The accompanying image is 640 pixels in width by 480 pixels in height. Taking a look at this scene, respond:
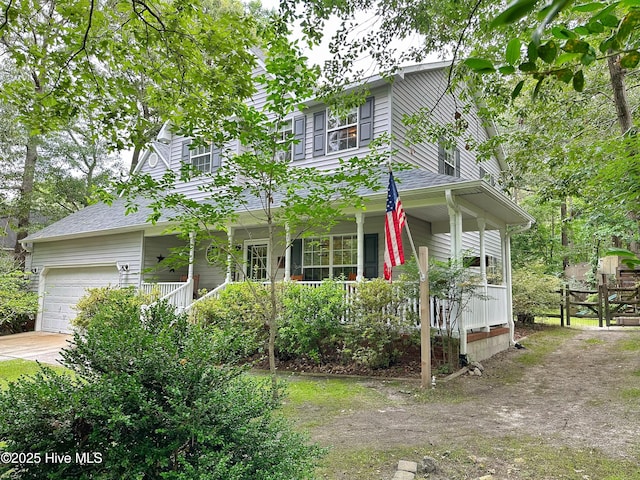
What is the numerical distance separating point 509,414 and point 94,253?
45.4 feet

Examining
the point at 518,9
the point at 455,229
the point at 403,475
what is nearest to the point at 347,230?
the point at 455,229

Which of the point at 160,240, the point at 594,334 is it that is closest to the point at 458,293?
the point at 594,334

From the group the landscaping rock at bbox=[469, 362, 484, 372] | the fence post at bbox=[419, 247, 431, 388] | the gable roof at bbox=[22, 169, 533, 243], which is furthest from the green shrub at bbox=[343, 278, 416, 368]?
the gable roof at bbox=[22, 169, 533, 243]

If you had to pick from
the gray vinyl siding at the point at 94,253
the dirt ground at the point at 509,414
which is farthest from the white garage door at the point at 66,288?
the dirt ground at the point at 509,414

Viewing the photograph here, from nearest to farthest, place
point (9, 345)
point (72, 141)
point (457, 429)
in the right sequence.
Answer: point (457, 429) < point (9, 345) < point (72, 141)

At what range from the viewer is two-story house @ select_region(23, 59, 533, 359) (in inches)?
341

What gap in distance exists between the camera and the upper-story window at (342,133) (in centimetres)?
1075

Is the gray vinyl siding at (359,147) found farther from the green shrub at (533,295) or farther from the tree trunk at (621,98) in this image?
the green shrub at (533,295)

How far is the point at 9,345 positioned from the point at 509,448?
42.5ft

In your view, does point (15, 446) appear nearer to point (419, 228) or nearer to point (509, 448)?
point (509, 448)

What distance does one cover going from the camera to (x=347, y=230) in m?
10.7

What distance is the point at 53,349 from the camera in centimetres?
1054

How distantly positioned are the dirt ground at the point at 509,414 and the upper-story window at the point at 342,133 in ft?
20.7

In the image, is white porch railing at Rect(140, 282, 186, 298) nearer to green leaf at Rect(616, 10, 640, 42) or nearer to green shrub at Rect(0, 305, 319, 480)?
green shrub at Rect(0, 305, 319, 480)
